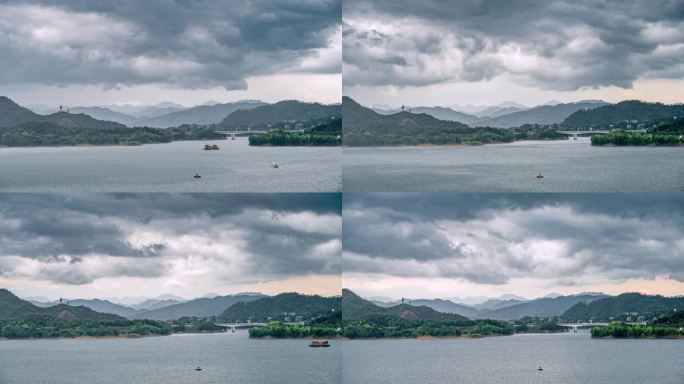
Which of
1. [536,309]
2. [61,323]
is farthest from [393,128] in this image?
[61,323]

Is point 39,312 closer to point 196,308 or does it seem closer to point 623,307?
point 196,308

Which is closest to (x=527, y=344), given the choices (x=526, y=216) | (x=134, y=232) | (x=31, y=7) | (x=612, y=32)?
(x=526, y=216)

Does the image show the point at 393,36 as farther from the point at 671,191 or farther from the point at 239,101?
the point at 671,191

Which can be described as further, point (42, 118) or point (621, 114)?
point (42, 118)

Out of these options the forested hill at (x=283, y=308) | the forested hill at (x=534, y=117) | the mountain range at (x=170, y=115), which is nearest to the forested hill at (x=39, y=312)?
the forested hill at (x=283, y=308)

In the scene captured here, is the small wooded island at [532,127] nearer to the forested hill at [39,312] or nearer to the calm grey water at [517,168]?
the calm grey water at [517,168]

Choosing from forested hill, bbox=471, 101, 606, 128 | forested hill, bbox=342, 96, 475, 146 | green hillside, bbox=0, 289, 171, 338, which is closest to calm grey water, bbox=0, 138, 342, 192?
forested hill, bbox=342, 96, 475, 146
